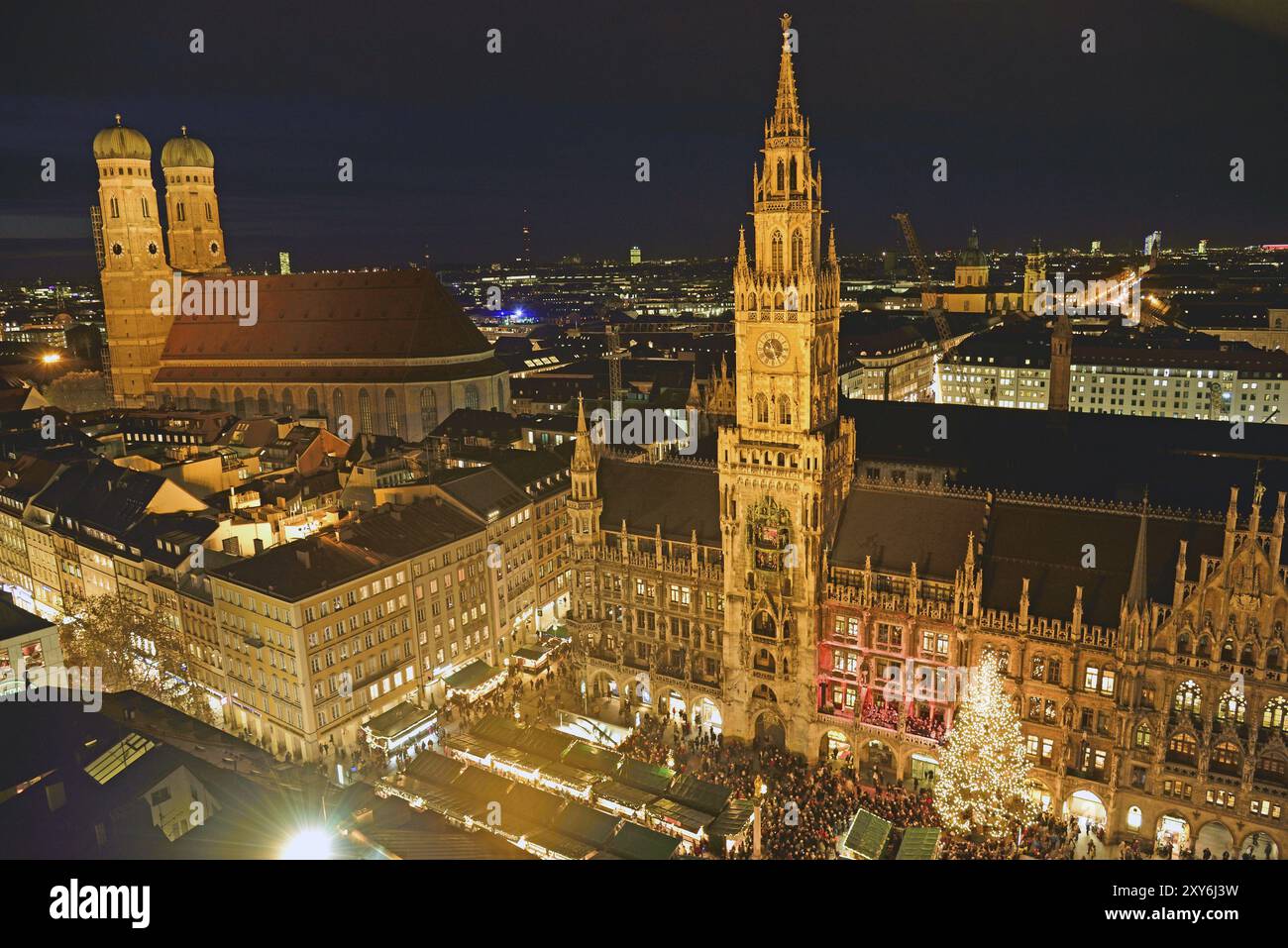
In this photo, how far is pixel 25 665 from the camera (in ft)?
210

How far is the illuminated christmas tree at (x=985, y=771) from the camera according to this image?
49.8m

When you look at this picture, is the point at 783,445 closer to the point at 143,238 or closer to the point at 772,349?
the point at 772,349

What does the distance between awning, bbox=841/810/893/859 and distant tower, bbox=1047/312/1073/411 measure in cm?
7485

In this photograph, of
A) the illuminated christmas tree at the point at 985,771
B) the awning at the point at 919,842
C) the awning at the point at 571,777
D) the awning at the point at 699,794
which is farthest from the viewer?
the awning at the point at 571,777

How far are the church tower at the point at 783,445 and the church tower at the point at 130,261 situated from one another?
13091cm

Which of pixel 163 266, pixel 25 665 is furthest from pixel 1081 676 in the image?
pixel 163 266

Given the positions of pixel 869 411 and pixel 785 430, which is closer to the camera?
pixel 785 430

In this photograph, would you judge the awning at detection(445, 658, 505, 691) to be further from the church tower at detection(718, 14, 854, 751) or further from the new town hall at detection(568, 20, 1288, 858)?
the church tower at detection(718, 14, 854, 751)

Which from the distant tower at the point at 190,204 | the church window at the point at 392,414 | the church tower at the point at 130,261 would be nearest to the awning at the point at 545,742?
the church window at the point at 392,414

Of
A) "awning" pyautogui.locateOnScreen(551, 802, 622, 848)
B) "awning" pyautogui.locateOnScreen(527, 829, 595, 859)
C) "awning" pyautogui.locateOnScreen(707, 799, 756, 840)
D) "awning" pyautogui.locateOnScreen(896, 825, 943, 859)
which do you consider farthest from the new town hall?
"awning" pyautogui.locateOnScreen(527, 829, 595, 859)

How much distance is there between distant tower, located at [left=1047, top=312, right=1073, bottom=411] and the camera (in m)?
110

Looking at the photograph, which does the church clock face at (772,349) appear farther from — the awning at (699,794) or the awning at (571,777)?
the awning at (571,777)
